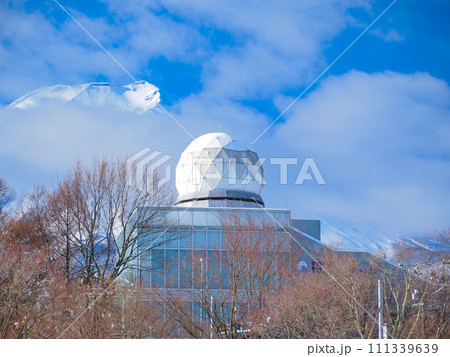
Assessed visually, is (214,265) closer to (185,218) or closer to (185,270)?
(185,270)

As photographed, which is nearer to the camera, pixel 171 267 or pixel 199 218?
pixel 171 267

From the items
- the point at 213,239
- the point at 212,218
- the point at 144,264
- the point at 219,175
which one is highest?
the point at 219,175

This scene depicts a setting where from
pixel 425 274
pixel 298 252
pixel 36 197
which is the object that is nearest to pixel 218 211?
pixel 298 252

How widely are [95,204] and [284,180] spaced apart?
288 inches

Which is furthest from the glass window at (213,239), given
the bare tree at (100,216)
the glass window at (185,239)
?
the bare tree at (100,216)

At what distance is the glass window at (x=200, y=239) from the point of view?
77.2 ft

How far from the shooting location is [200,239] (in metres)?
23.8

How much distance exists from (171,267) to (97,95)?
669cm

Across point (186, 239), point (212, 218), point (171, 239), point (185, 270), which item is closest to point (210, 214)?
point (212, 218)

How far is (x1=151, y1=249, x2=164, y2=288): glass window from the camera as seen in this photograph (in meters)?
22.2

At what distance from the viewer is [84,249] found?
23.9 m

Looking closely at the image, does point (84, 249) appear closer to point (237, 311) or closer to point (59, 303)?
point (59, 303)
